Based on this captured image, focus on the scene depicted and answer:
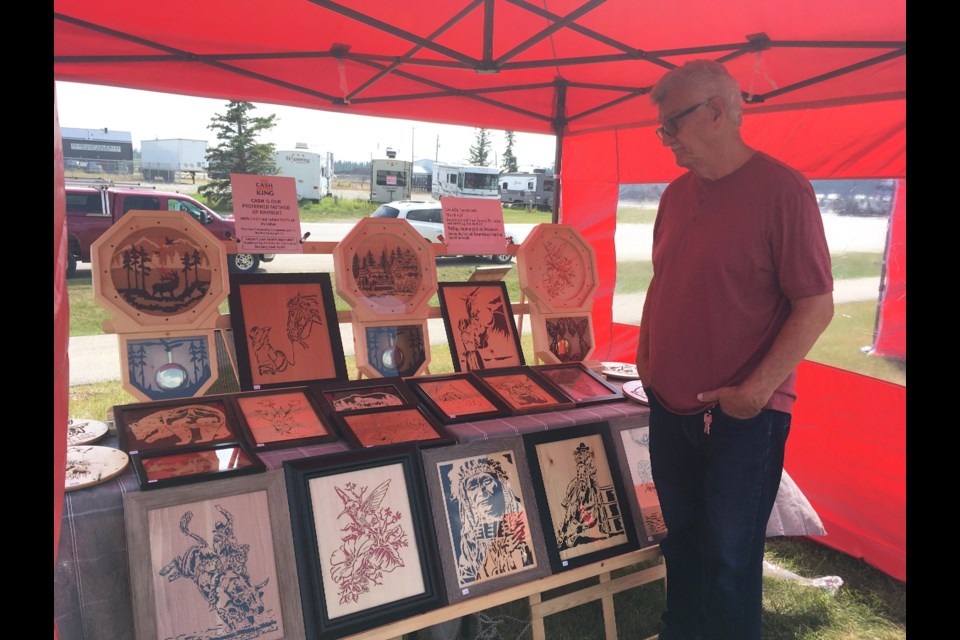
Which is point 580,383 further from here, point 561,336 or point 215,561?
point 215,561

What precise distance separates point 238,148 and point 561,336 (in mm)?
19320

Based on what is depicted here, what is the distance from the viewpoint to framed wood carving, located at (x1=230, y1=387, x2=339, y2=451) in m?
1.98

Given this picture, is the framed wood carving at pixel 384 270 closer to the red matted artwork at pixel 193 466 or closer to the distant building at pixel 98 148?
the red matted artwork at pixel 193 466

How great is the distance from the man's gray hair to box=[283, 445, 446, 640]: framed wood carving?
1335 millimetres

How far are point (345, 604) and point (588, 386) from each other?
1355 mm

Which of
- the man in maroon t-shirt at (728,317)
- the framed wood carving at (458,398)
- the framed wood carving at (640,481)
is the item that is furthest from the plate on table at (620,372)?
the man in maroon t-shirt at (728,317)

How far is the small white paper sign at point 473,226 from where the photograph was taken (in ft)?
9.43

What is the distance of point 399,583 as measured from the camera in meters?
1.86

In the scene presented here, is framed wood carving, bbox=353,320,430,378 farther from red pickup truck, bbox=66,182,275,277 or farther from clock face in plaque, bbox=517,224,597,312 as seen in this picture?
red pickup truck, bbox=66,182,275,277

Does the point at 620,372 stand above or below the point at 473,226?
below

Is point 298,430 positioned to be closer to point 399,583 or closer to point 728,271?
point 399,583

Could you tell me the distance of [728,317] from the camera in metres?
1.65

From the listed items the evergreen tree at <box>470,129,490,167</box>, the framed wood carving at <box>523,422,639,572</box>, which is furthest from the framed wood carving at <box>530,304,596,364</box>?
the evergreen tree at <box>470,129,490,167</box>

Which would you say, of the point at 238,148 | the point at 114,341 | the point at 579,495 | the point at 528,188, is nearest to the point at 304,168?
the point at 238,148
